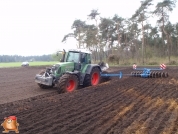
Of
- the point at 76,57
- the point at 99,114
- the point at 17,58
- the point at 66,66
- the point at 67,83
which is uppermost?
the point at 17,58

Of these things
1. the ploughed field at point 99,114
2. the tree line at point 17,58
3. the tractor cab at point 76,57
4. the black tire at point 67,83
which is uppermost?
the tree line at point 17,58

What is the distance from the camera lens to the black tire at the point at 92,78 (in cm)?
1138

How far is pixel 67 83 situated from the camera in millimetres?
9750

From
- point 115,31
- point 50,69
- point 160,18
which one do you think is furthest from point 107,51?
point 50,69

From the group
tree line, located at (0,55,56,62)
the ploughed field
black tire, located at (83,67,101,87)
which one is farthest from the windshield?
tree line, located at (0,55,56,62)

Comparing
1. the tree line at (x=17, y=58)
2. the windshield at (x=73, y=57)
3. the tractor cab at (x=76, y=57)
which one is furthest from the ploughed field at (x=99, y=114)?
the tree line at (x=17, y=58)

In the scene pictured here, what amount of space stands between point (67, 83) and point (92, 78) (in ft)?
8.12

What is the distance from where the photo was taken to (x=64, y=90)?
9.58m

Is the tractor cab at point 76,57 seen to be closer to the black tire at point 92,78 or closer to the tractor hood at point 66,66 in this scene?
the tractor hood at point 66,66

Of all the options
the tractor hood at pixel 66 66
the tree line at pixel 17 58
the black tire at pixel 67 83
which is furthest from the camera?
the tree line at pixel 17 58

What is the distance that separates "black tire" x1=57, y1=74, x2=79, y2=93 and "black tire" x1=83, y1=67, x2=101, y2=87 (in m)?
1.14

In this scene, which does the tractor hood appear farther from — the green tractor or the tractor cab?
the tractor cab

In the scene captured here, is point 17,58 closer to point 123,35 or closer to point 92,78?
point 123,35

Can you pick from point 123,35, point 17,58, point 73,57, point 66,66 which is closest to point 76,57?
point 73,57
